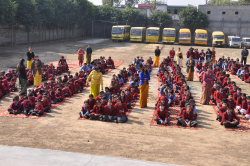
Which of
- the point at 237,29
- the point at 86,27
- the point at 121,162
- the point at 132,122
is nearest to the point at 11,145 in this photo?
the point at 121,162

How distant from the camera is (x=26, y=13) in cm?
2770

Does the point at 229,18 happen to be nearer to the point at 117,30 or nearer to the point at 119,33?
the point at 119,33

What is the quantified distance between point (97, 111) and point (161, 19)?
36.8 metres

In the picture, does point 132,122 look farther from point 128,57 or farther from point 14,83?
point 128,57

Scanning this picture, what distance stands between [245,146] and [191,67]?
8.56 metres

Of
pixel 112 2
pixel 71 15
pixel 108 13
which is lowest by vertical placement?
pixel 71 15

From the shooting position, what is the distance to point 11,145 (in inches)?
254

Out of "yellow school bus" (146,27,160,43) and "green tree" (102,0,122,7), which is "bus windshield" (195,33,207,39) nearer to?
"yellow school bus" (146,27,160,43)

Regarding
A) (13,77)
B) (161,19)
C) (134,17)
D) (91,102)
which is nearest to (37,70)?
(13,77)

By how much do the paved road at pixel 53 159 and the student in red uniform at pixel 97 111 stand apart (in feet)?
8.55

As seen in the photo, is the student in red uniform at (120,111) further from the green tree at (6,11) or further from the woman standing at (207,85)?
the green tree at (6,11)

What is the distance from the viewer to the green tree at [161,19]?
140 ft

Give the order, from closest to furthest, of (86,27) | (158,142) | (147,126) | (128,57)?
(158,142) < (147,126) < (128,57) < (86,27)

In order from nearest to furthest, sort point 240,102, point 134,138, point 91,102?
1. point 134,138
2. point 91,102
3. point 240,102
